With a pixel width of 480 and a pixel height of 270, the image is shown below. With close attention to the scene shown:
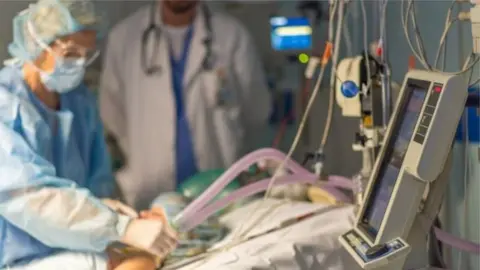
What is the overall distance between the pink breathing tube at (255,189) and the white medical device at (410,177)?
0.14 m

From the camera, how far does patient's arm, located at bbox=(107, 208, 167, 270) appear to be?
5.38ft

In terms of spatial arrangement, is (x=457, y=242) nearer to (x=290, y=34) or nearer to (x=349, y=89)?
(x=349, y=89)

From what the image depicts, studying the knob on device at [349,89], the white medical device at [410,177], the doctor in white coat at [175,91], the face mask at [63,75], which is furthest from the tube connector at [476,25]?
the doctor in white coat at [175,91]

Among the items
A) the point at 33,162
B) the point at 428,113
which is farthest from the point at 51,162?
the point at 428,113

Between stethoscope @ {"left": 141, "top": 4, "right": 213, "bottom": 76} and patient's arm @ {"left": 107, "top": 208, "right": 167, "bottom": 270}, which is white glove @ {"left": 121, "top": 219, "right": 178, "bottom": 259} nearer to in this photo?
patient's arm @ {"left": 107, "top": 208, "right": 167, "bottom": 270}

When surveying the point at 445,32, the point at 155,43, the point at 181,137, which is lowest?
the point at 181,137

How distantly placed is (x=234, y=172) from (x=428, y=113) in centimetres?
71

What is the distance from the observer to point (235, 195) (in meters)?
1.87

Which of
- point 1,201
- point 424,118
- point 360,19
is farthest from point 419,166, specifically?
point 1,201

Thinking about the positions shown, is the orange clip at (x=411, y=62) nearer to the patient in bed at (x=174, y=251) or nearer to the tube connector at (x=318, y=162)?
the tube connector at (x=318, y=162)

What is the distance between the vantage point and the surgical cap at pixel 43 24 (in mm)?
1780

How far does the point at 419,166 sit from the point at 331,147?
34.4 inches

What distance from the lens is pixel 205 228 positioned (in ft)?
6.21

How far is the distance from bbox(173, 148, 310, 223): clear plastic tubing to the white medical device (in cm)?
39
